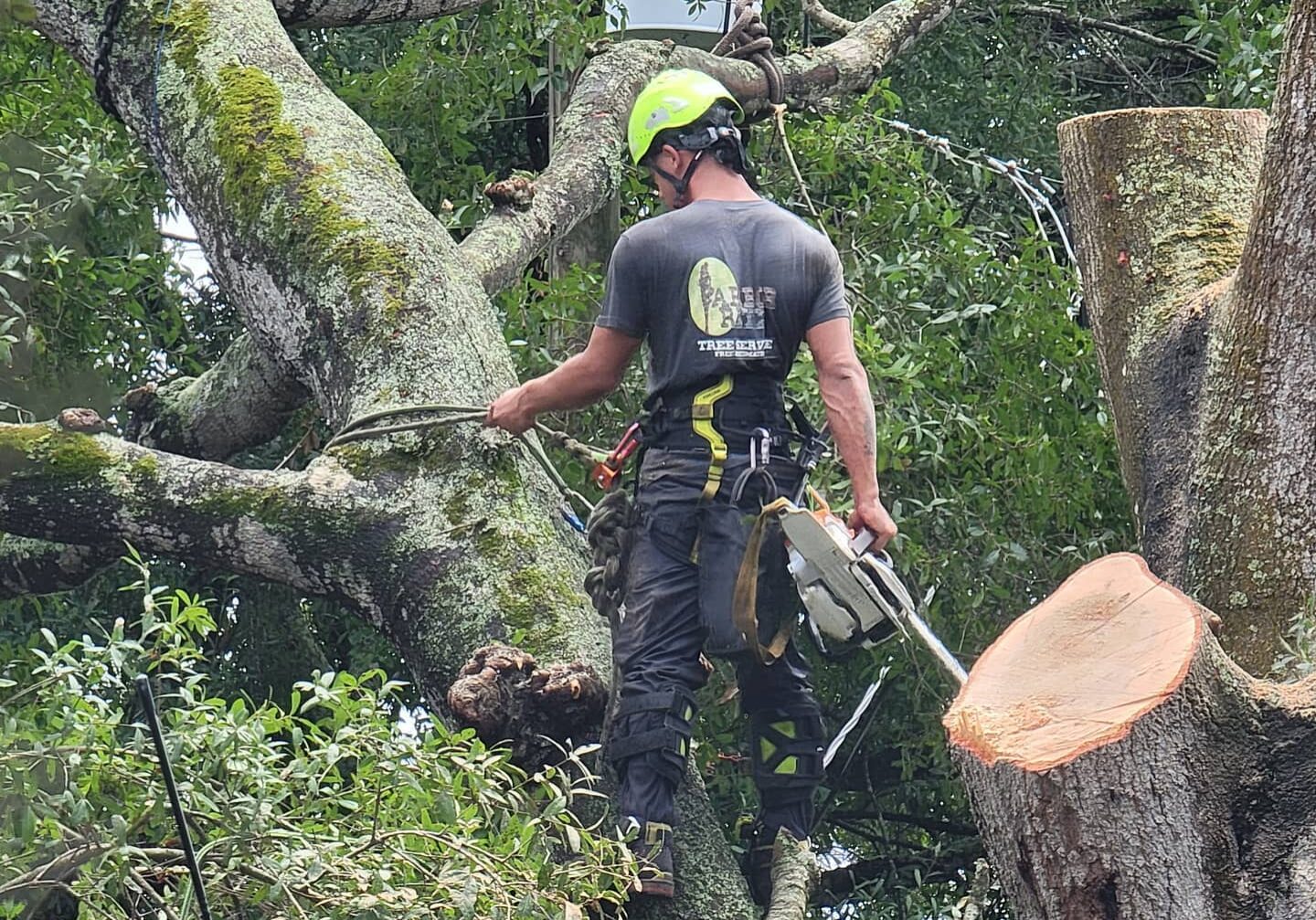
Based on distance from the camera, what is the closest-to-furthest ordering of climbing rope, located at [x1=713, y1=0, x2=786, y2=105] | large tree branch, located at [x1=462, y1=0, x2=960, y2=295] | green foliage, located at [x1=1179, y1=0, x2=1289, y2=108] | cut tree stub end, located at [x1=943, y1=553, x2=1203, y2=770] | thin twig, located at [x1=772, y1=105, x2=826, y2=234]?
cut tree stub end, located at [x1=943, y1=553, x2=1203, y2=770]
large tree branch, located at [x1=462, y1=0, x2=960, y2=295]
thin twig, located at [x1=772, y1=105, x2=826, y2=234]
green foliage, located at [x1=1179, y1=0, x2=1289, y2=108]
climbing rope, located at [x1=713, y1=0, x2=786, y2=105]

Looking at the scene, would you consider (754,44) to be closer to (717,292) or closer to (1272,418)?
(717,292)

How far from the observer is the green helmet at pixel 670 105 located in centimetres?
395

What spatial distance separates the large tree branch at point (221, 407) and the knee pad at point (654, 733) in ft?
6.13

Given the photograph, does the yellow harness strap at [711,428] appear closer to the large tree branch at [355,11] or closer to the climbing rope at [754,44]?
the large tree branch at [355,11]

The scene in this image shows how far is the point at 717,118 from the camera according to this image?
3979 mm

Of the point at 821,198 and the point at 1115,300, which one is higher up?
the point at 1115,300

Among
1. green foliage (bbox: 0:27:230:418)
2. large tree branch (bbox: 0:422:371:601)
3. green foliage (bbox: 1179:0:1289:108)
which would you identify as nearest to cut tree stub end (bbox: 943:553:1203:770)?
large tree branch (bbox: 0:422:371:601)

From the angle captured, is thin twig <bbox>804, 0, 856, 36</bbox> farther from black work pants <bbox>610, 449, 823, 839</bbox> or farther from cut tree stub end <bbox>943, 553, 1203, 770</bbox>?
cut tree stub end <bbox>943, 553, 1203, 770</bbox>

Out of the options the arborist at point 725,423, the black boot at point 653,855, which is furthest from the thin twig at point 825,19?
the black boot at point 653,855

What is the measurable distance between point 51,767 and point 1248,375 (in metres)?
2.08

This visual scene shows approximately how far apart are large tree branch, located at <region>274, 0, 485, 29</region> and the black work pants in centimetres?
225

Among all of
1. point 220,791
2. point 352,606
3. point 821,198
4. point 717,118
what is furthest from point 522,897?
point 821,198

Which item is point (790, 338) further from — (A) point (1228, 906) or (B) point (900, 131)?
(B) point (900, 131)

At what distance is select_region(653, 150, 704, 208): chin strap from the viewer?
401 cm
